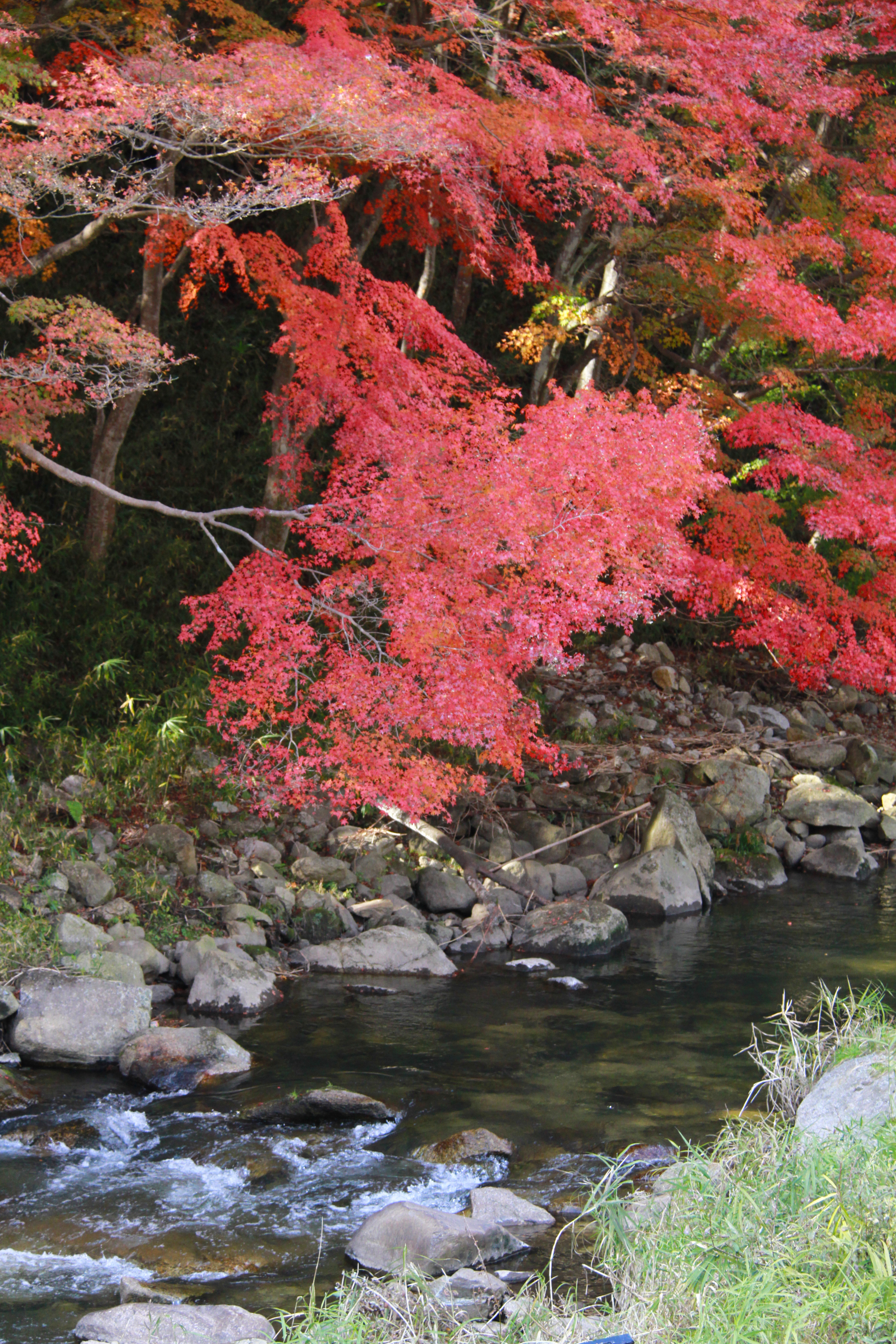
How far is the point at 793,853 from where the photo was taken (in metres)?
11.8

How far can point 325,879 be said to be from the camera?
9438 millimetres

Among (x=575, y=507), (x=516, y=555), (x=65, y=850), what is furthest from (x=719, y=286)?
(x=65, y=850)

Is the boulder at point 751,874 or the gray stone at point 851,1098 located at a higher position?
the gray stone at point 851,1098

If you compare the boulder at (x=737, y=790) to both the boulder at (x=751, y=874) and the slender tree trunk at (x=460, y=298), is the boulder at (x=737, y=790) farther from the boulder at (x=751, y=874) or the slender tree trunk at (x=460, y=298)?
the slender tree trunk at (x=460, y=298)

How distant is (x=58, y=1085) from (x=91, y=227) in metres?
6.55

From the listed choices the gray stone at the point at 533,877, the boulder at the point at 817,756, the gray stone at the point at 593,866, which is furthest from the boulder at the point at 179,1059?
the boulder at the point at 817,756

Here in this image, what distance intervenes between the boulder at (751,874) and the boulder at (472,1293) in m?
7.21

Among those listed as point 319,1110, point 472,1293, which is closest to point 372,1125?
point 319,1110

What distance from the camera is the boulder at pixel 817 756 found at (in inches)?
533

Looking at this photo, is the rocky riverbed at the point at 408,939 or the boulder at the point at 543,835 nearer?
the rocky riverbed at the point at 408,939

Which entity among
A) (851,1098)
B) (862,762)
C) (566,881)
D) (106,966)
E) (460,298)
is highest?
(460,298)

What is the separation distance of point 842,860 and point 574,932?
386cm

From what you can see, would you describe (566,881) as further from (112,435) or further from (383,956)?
(112,435)

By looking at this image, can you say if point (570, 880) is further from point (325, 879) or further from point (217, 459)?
point (217, 459)
